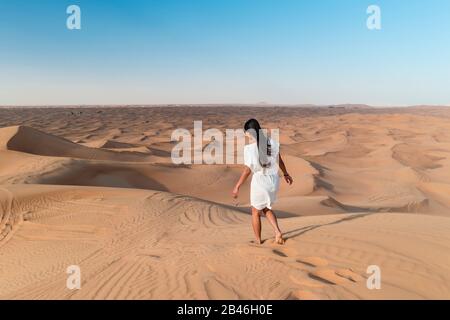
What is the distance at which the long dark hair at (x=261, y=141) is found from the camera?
4059 mm

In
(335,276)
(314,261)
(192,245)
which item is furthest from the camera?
(192,245)

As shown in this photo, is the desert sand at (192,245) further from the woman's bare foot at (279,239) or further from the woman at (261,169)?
the woman at (261,169)

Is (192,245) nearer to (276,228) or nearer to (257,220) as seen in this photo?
(257,220)

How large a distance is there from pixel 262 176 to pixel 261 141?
416mm

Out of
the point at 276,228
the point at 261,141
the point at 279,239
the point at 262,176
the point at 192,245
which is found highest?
the point at 261,141

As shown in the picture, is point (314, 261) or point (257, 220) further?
point (257, 220)

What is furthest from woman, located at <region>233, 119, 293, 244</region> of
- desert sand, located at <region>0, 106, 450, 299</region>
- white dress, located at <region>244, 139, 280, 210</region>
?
desert sand, located at <region>0, 106, 450, 299</region>

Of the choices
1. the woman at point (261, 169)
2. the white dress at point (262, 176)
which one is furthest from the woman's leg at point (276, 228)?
the white dress at point (262, 176)

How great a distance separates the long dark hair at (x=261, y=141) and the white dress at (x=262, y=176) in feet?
0.13

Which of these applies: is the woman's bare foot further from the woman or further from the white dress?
the white dress

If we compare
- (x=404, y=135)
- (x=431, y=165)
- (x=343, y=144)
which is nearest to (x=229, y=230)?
(x=431, y=165)

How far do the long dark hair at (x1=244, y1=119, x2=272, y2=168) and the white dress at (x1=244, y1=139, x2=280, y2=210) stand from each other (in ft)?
0.13

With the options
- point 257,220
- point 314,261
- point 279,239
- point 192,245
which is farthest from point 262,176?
point 192,245

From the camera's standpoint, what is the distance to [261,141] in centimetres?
418
